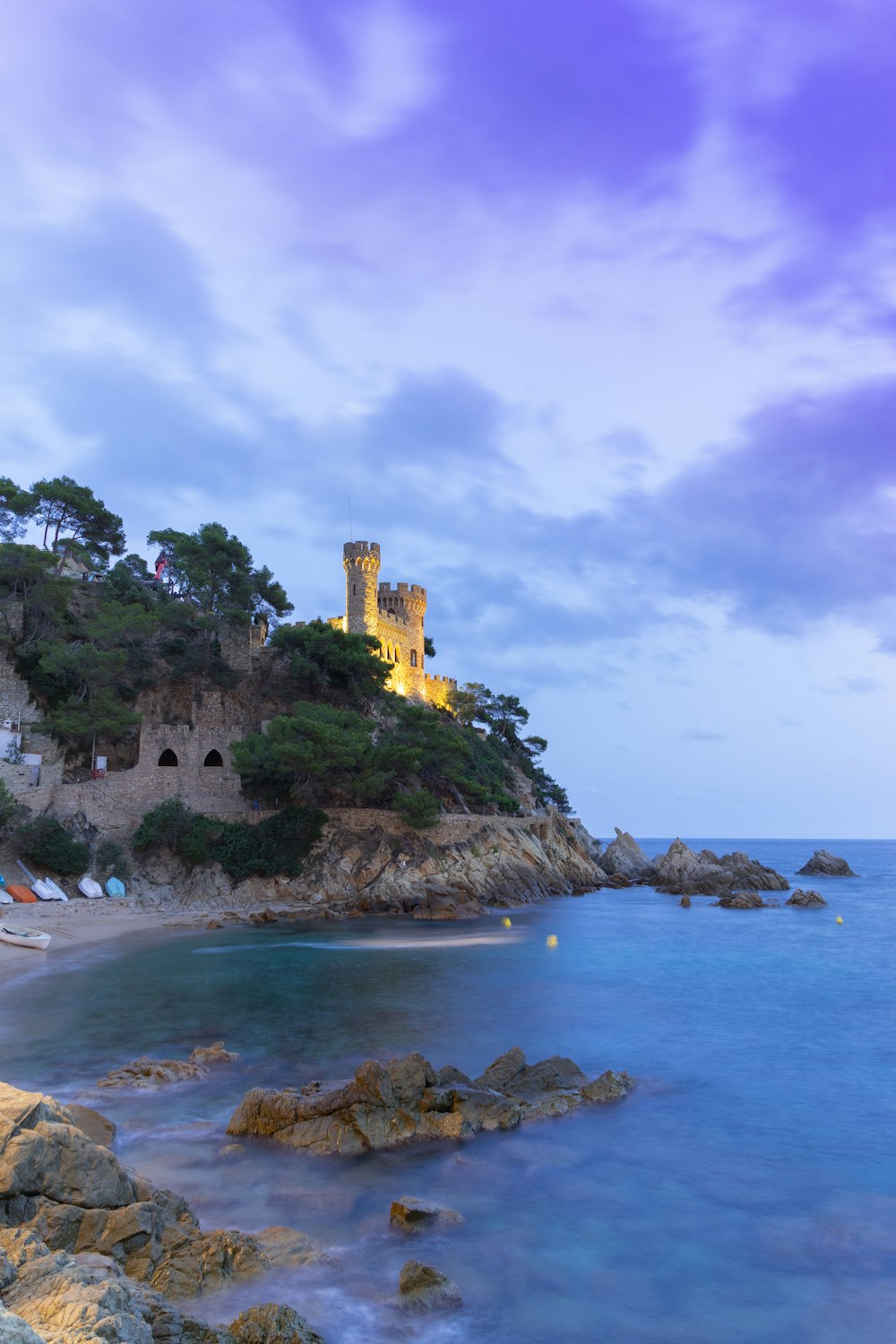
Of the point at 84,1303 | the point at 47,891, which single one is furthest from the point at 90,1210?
the point at 47,891

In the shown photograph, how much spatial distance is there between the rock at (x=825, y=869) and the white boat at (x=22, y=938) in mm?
60877

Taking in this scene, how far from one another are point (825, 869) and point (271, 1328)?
73.8 meters

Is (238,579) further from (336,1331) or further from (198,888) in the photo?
(336,1331)

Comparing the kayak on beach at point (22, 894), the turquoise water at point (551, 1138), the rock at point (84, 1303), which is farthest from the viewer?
the kayak on beach at point (22, 894)

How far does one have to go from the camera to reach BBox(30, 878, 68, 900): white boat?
26422 mm

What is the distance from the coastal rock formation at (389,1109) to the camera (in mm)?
9930

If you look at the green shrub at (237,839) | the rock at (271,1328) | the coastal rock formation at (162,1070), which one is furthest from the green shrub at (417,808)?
the rock at (271,1328)

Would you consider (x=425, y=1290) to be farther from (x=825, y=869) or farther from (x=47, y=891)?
(x=825, y=869)

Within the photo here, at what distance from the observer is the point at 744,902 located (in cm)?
4212

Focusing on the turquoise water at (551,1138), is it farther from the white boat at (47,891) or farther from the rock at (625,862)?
the rock at (625,862)

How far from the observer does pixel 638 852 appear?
63.6 m

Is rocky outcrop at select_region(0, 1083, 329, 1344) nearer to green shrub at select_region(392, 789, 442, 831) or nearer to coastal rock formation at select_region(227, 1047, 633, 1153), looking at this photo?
coastal rock formation at select_region(227, 1047, 633, 1153)

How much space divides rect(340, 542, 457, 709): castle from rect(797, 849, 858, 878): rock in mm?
33829

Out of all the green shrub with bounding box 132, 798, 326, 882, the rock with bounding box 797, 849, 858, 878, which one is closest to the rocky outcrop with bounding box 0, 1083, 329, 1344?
the green shrub with bounding box 132, 798, 326, 882
